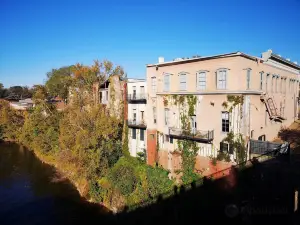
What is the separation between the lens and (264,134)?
21375 millimetres

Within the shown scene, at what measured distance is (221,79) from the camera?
18.7 meters

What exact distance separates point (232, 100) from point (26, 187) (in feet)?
80.5

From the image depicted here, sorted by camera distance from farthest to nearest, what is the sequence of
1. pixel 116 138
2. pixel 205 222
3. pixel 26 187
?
pixel 116 138, pixel 26 187, pixel 205 222

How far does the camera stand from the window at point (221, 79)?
18500mm

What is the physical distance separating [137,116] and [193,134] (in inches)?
333

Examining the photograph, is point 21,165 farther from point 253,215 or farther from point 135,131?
point 253,215

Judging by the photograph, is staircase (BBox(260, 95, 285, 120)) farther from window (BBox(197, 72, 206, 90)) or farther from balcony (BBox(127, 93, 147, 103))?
balcony (BBox(127, 93, 147, 103))

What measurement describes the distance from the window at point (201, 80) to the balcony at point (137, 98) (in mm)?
7184

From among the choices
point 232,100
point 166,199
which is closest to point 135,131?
point 166,199

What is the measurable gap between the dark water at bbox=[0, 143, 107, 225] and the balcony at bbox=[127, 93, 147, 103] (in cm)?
1203

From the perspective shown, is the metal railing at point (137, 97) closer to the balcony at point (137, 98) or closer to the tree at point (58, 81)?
the balcony at point (137, 98)

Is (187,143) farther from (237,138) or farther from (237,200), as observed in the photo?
(237,200)

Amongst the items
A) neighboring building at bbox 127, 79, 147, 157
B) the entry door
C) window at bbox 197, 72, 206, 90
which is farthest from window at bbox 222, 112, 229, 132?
neighboring building at bbox 127, 79, 147, 157

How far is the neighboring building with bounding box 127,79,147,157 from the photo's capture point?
84.4ft
